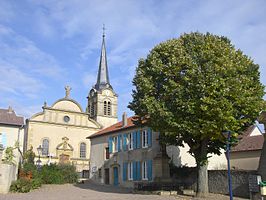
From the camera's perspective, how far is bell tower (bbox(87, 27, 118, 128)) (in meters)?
53.7

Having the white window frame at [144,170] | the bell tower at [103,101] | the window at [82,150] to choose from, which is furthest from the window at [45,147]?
the white window frame at [144,170]

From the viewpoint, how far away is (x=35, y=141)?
4372 cm

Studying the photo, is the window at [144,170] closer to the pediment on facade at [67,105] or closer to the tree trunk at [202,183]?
the tree trunk at [202,183]

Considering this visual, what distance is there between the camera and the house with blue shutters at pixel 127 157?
24.3 metres

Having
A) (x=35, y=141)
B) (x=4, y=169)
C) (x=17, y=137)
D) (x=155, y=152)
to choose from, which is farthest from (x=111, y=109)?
(x=4, y=169)

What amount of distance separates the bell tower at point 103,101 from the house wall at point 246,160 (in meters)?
28.0

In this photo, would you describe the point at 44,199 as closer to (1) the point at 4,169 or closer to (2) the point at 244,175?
(1) the point at 4,169

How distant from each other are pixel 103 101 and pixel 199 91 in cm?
3899

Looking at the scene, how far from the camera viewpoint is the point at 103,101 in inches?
2143

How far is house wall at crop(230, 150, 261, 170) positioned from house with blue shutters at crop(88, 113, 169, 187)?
26.3ft

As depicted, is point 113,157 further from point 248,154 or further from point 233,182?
point 233,182

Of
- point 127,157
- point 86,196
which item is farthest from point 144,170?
point 86,196

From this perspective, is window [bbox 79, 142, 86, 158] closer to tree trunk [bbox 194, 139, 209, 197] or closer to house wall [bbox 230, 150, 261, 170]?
house wall [bbox 230, 150, 261, 170]

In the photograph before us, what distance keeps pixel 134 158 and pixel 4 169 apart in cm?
1084
